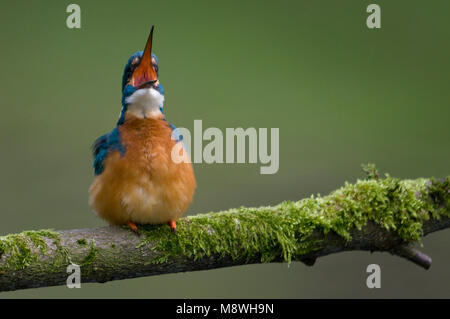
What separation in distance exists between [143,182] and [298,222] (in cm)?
63

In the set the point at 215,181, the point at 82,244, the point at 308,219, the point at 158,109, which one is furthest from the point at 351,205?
the point at 215,181

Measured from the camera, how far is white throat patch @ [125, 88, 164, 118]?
2.67m

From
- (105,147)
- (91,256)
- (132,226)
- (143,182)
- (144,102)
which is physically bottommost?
(91,256)

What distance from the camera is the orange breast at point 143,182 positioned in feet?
8.21

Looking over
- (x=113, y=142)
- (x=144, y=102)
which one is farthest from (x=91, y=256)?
(x=144, y=102)

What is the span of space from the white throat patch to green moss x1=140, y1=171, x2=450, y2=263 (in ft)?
1.61

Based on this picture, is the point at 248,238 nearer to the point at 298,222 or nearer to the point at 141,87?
the point at 298,222

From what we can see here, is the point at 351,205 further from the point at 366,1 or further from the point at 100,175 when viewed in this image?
the point at 366,1

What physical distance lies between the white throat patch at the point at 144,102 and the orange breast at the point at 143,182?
0.06 m

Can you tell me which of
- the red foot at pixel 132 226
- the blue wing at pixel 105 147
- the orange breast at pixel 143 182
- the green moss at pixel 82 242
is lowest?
the green moss at pixel 82 242

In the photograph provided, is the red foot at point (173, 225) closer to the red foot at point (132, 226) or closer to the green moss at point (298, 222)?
the green moss at point (298, 222)

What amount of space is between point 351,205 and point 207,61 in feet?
14.6

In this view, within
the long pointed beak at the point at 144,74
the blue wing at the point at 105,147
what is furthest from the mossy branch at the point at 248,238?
the long pointed beak at the point at 144,74

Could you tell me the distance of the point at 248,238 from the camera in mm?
2498
